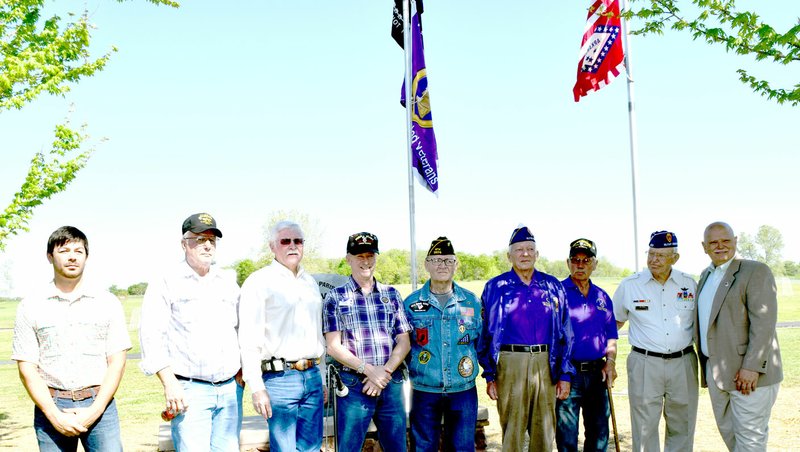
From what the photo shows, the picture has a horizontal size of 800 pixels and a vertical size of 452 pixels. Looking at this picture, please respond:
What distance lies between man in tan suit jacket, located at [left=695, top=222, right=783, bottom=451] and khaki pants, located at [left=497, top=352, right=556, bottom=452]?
146 cm

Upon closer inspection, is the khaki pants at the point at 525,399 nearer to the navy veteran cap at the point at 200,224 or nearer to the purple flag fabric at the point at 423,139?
the navy veteran cap at the point at 200,224

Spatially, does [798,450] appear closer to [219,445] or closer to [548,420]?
[548,420]

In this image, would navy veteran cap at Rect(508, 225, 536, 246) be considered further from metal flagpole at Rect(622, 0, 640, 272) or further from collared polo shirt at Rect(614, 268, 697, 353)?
metal flagpole at Rect(622, 0, 640, 272)

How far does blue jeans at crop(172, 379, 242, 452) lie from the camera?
4297 millimetres

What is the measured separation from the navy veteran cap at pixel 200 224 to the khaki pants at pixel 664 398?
153 inches

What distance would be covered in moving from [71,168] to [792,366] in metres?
14.2

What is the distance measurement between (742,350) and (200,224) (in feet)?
14.5

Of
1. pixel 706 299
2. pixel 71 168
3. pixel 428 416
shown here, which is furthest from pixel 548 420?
pixel 71 168

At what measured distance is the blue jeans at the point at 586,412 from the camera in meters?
5.75

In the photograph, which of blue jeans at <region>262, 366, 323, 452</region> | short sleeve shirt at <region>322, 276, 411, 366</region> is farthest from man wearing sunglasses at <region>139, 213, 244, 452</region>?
short sleeve shirt at <region>322, 276, 411, 366</region>

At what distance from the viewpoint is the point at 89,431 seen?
4180mm

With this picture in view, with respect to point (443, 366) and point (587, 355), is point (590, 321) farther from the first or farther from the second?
point (443, 366)

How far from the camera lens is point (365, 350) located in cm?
489

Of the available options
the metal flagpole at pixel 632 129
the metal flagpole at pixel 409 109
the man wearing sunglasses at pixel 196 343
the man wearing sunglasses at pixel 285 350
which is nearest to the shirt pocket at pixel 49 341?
the man wearing sunglasses at pixel 196 343
